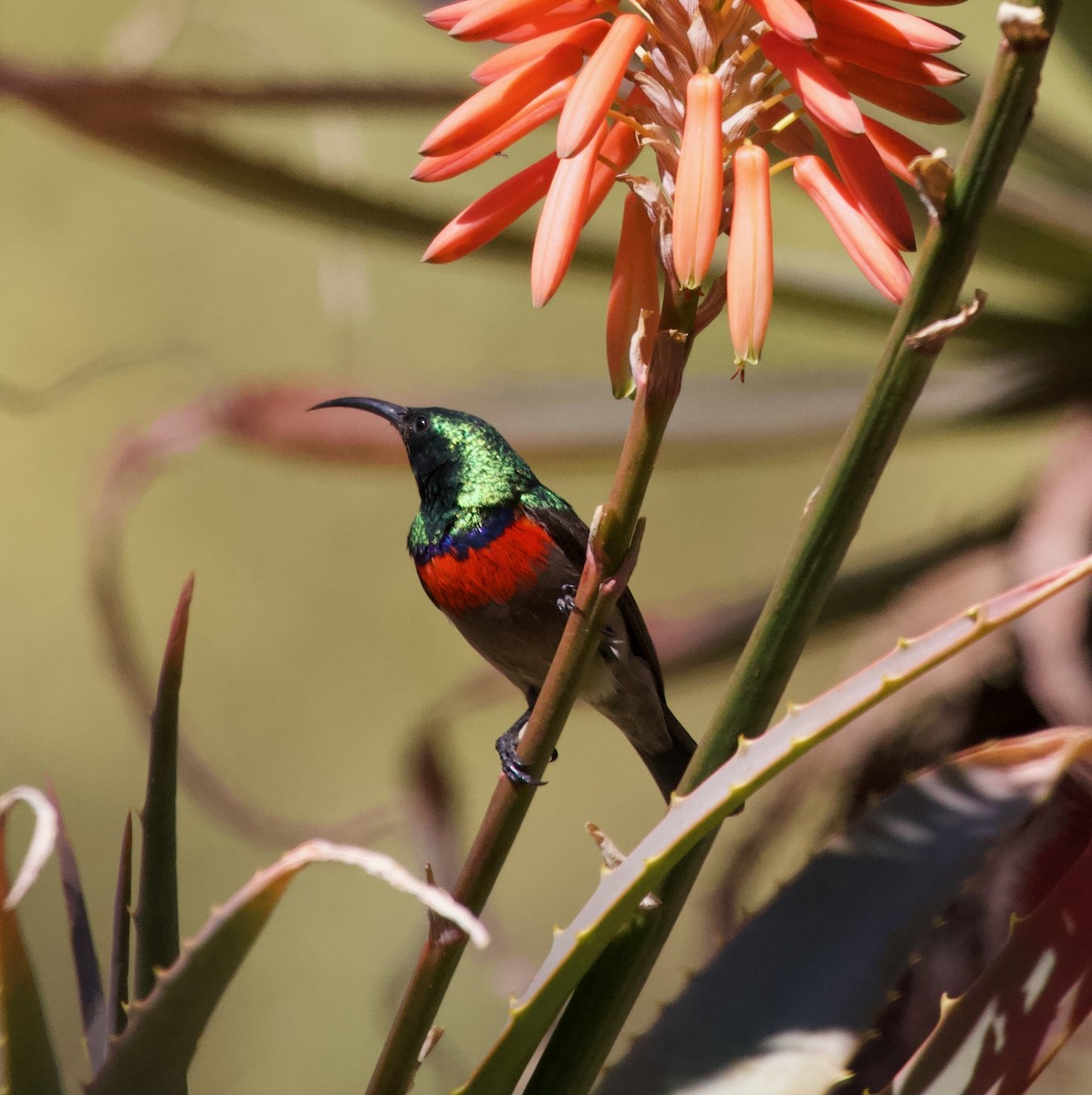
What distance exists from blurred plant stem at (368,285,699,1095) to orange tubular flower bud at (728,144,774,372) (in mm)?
14

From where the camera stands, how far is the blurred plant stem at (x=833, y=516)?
364mm

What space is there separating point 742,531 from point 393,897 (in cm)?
76

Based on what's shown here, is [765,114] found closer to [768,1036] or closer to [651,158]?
[768,1036]

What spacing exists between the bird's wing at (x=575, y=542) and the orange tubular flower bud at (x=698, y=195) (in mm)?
328

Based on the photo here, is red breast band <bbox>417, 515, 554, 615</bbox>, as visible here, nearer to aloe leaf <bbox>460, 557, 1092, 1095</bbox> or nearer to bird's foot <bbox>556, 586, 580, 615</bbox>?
bird's foot <bbox>556, 586, 580, 615</bbox>

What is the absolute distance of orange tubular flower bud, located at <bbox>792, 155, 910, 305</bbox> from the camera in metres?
0.37

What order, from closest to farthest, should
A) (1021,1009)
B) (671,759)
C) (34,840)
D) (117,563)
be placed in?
1. (34,840)
2. (1021,1009)
3. (671,759)
4. (117,563)

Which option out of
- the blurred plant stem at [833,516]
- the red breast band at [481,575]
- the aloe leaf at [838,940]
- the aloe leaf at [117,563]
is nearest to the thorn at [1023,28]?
the blurred plant stem at [833,516]

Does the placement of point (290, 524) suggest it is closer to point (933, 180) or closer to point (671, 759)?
point (671, 759)

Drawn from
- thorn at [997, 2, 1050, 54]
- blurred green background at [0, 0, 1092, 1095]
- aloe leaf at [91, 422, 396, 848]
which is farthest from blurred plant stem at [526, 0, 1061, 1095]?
blurred green background at [0, 0, 1092, 1095]

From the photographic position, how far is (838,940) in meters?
0.48

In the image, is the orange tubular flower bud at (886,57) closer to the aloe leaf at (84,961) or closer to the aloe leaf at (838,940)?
the aloe leaf at (838,940)

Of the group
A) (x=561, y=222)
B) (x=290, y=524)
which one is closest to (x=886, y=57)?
(x=561, y=222)

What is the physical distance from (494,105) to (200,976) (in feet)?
0.96
